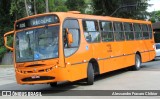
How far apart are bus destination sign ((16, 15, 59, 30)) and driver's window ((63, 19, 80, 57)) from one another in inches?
19.0

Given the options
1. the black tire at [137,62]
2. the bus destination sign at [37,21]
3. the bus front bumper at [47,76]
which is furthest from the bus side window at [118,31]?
the bus front bumper at [47,76]

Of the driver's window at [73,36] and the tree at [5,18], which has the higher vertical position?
the tree at [5,18]

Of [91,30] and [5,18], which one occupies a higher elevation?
[5,18]

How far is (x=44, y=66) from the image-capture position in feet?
45.7

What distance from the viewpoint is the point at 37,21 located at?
579 inches

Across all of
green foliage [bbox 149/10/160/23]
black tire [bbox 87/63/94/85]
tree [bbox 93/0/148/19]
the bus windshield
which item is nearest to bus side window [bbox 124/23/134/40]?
black tire [bbox 87/63/94/85]

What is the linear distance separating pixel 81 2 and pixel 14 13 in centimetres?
1806

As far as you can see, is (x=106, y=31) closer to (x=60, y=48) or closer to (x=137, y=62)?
(x=137, y=62)

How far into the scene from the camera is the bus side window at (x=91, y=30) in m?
16.2

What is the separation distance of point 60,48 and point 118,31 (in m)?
6.50

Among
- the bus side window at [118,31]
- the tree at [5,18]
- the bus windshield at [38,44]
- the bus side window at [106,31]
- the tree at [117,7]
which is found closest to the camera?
the bus windshield at [38,44]

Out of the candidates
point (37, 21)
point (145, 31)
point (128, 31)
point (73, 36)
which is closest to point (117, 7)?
point (145, 31)

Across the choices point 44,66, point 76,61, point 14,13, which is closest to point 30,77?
point 44,66

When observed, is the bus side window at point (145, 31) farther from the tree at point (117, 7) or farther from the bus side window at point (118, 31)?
the tree at point (117, 7)
